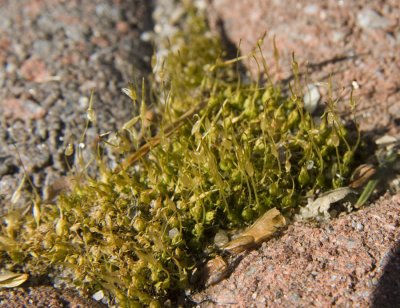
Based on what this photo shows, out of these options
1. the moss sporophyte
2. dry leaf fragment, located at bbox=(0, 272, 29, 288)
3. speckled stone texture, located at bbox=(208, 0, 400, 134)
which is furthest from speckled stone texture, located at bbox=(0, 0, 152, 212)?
speckled stone texture, located at bbox=(208, 0, 400, 134)

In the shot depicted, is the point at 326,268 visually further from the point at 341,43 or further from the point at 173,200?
the point at 341,43

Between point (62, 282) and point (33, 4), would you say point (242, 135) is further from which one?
point (33, 4)

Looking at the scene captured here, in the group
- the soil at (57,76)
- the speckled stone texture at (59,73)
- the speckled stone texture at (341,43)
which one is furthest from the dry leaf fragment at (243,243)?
the speckled stone texture at (59,73)

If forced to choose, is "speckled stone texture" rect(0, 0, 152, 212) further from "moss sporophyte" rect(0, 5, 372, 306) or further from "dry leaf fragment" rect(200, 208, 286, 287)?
"dry leaf fragment" rect(200, 208, 286, 287)

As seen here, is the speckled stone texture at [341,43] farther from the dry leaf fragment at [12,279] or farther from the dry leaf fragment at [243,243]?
the dry leaf fragment at [12,279]

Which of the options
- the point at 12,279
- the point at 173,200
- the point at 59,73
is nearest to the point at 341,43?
the point at 173,200

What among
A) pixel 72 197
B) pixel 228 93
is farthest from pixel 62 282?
pixel 228 93
